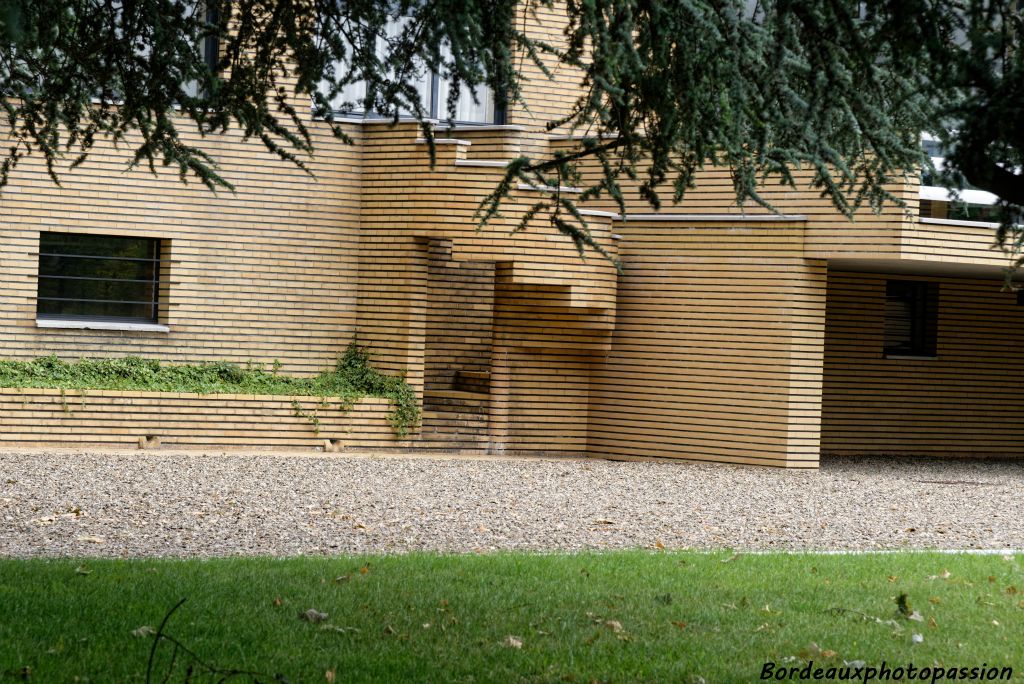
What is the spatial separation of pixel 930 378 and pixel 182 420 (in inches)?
470

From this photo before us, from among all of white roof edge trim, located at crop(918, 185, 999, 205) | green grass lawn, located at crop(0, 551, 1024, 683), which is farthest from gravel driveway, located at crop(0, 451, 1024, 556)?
white roof edge trim, located at crop(918, 185, 999, 205)

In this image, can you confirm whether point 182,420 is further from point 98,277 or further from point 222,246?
point 222,246

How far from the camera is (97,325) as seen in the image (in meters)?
17.2

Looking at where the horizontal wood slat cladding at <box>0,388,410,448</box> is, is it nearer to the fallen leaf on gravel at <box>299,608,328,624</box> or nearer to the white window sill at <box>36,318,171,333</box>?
the white window sill at <box>36,318,171,333</box>

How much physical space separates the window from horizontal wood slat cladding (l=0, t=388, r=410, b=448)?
8.68m

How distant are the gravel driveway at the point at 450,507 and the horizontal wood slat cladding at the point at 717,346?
2.51 feet

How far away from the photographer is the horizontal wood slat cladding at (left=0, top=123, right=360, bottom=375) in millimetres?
16844

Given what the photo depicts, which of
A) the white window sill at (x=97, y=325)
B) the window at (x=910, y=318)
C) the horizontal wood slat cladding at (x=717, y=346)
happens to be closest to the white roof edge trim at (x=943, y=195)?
the horizontal wood slat cladding at (x=717, y=346)

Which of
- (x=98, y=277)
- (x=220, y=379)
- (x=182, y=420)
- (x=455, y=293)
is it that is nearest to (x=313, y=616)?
(x=182, y=420)

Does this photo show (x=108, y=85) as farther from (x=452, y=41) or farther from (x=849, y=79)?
(x=849, y=79)

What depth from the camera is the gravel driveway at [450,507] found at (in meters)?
10.5

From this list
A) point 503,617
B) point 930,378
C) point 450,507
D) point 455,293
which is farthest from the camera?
point 930,378

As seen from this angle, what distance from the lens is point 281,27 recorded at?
8352 mm

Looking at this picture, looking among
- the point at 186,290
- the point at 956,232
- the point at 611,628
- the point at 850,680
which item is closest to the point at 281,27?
the point at 611,628
